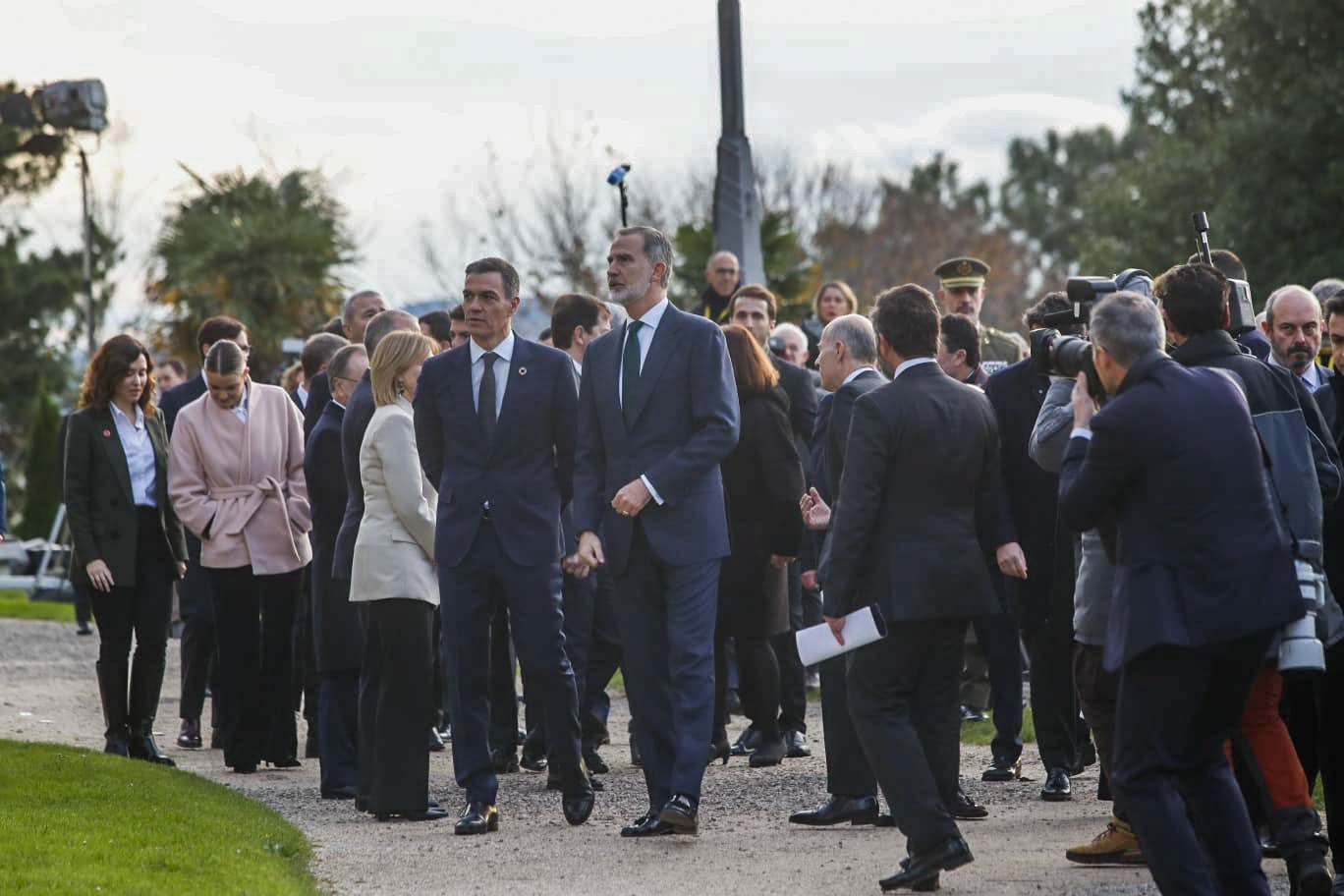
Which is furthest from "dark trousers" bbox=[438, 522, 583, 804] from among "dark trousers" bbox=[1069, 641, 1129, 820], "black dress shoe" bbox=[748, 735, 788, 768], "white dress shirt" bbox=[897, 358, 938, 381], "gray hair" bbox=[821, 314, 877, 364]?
"dark trousers" bbox=[1069, 641, 1129, 820]

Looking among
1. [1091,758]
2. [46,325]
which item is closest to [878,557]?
[1091,758]

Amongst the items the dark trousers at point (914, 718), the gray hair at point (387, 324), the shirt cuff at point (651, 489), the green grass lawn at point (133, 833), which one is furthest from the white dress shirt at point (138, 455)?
the dark trousers at point (914, 718)

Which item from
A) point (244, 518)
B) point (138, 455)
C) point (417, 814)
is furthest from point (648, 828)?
point (138, 455)

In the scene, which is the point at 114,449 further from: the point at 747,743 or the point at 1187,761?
the point at 1187,761

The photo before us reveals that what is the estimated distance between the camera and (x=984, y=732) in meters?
11.4

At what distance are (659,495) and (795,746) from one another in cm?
348

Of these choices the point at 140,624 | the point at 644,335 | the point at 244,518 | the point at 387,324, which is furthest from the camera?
the point at 140,624

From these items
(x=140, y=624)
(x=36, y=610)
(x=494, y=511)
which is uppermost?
(x=494, y=511)

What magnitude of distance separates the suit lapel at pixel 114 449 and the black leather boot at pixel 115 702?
0.95 m

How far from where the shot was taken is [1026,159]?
76.2 metres

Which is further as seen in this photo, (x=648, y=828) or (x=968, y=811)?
(x=968, y=811)

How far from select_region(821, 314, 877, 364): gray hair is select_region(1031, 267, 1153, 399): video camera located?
1.44 meters

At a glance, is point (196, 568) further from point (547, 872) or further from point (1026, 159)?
point (1026, 159)

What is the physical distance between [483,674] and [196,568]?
15.0 feet
